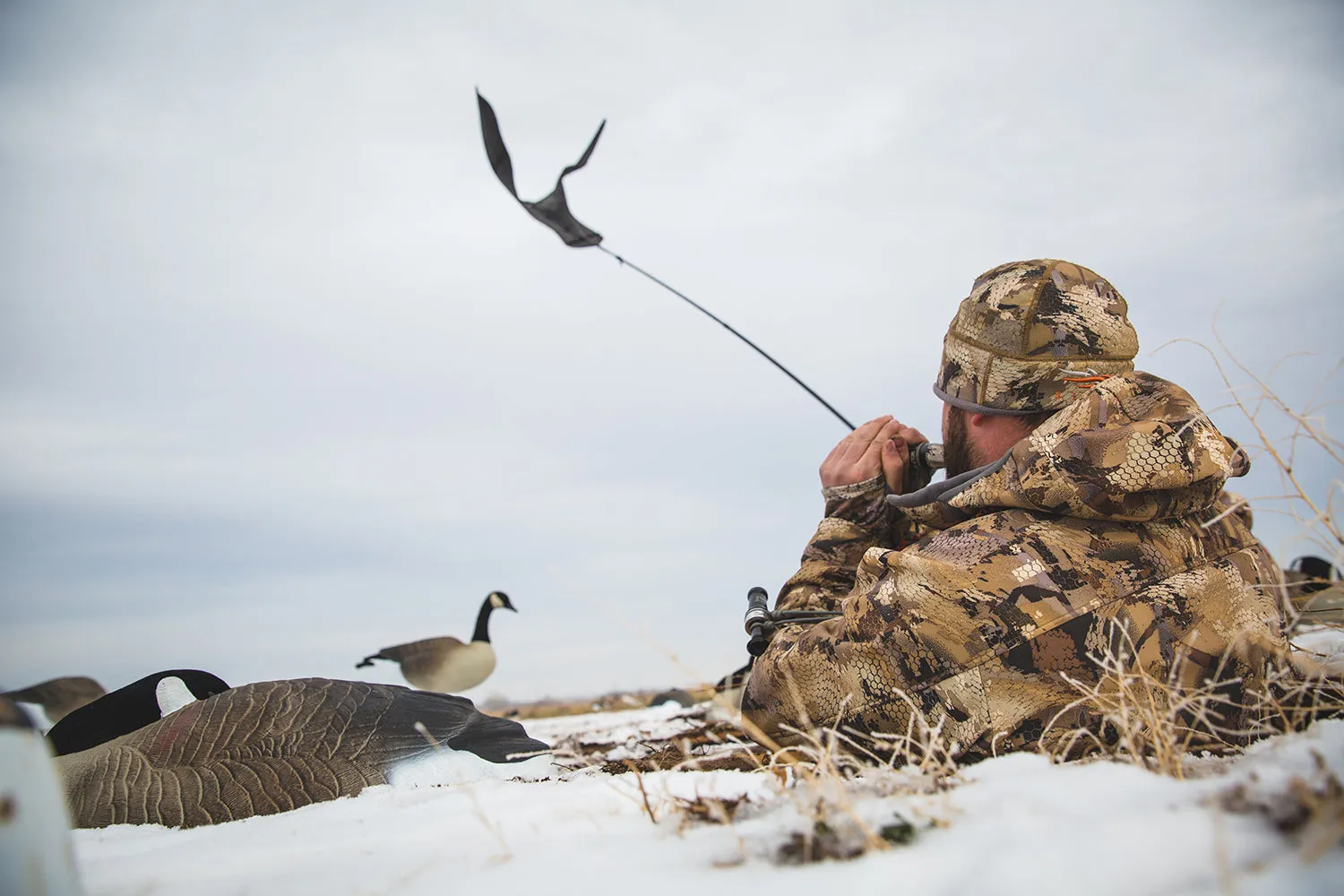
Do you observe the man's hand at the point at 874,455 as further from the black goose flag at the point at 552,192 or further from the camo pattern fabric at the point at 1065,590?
the black goose flag at the point at 552,192

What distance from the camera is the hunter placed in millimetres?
2465

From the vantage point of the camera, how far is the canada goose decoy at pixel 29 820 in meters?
1.13

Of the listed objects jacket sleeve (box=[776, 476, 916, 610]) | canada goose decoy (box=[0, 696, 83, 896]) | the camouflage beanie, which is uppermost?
the camouflage beanie

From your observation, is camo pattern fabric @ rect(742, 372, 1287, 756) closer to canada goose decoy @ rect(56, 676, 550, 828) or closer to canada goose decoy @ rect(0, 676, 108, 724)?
canada goose decoy @ rect(56, 676, 550, 828)

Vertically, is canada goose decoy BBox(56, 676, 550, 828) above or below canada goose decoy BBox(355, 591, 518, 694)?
below

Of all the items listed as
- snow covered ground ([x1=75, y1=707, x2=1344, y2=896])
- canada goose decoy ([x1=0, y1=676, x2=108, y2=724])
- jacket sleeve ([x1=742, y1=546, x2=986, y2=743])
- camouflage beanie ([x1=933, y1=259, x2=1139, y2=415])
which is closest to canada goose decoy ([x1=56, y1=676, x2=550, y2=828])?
snow covered ground ([x1=75, y1=707, x2=1344, y2=896])

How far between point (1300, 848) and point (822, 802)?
0.72m

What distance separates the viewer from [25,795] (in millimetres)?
1169

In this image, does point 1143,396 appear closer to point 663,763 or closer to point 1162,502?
point 1162,502

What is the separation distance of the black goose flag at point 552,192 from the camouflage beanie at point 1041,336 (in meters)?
2.66

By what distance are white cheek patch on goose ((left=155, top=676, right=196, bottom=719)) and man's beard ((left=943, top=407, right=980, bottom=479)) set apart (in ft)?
10.9

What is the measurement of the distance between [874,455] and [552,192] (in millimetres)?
2802

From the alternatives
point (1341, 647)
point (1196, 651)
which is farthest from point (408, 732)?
point (1341, 647)

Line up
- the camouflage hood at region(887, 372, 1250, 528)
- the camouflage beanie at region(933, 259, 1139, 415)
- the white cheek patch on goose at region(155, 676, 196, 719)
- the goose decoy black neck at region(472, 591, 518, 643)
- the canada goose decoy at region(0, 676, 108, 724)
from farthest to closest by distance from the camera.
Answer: the goose decoy black neck at region(472, 591, 518, 643)
the canada goose decoy at region(0, 676, 108, 724)
the white cheek patch on goose at region(155, 676, 196, 719)
the camouflage beanie at region(933, 259, 1139, 415)
the camouflage hood at region(887, 372, 1250, 528)
